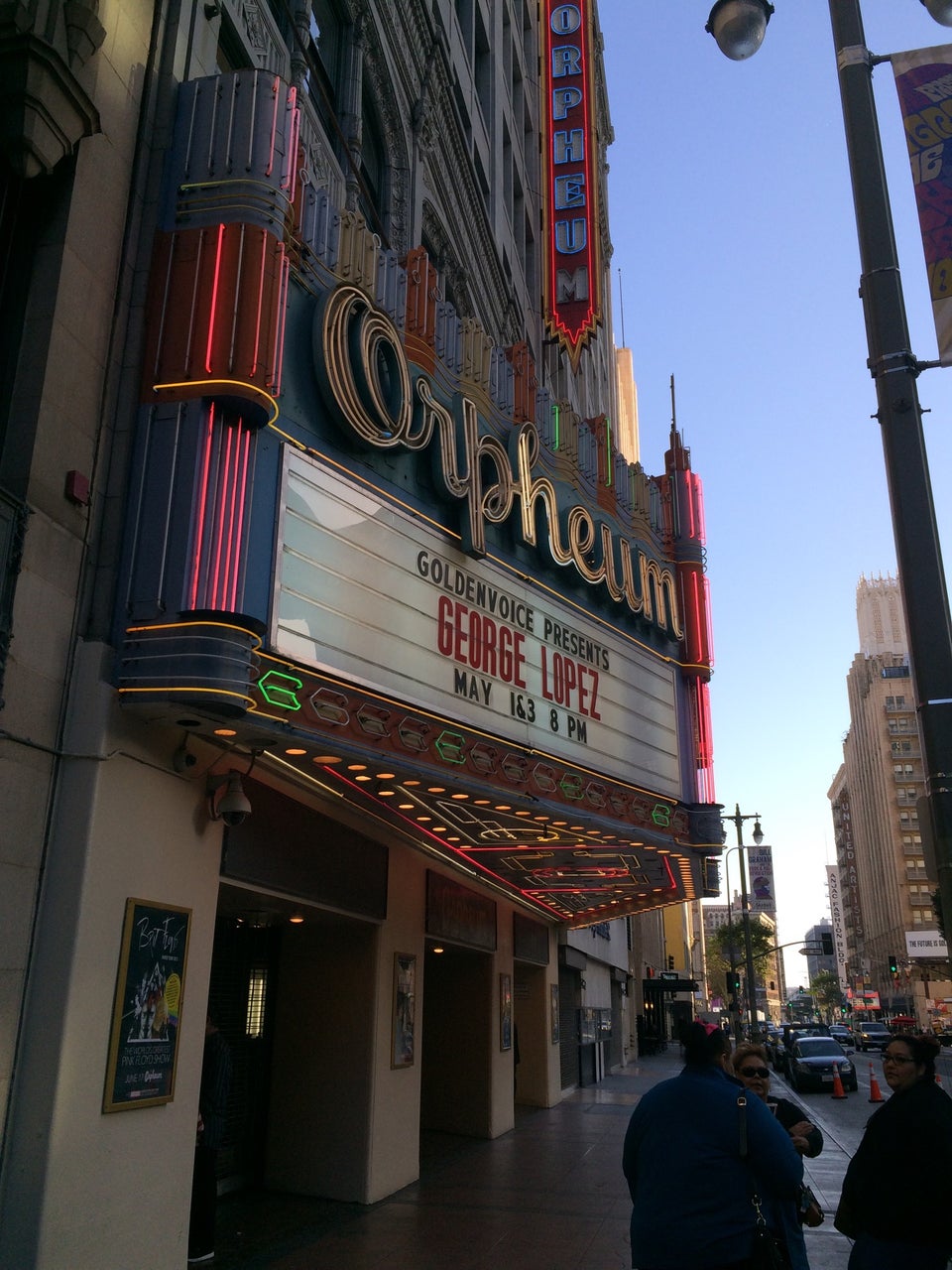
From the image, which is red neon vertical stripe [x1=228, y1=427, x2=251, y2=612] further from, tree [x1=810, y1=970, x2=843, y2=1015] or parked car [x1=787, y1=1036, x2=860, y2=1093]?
tree [x1=810, y1=970, x2=843, y2=1015]

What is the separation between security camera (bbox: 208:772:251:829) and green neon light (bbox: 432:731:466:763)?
203cm

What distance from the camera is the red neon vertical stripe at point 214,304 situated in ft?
26.3

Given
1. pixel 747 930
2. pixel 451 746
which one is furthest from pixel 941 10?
pixel 747 930

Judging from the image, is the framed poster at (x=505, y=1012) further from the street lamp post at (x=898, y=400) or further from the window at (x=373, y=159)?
the street lamp post at (x=898, y=400)

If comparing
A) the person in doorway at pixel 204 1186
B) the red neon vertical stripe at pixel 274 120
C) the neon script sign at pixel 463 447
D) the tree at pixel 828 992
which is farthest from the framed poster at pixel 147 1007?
the tree at pixel 828 992

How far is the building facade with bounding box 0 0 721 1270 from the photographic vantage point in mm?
7188

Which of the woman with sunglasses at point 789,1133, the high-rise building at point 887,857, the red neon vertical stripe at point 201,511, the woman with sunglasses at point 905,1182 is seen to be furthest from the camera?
the high-rise building at point 887,857

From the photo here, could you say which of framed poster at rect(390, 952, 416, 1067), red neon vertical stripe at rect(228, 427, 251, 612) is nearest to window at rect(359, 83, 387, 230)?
red neon vertical stripe at rect(228, 427, 251, 612)

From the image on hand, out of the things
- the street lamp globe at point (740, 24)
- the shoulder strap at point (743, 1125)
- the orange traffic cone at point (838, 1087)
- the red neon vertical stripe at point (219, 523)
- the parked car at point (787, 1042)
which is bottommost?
the orange traffic cone at point (838, 1087)

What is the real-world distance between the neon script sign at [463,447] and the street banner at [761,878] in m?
37.5

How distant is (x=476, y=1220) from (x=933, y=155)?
35.6 ft

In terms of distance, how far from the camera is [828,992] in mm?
160000

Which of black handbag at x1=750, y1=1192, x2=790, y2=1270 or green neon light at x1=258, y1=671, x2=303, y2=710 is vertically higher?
green neon light at x1=258, y1=671, x2=303, y2=710

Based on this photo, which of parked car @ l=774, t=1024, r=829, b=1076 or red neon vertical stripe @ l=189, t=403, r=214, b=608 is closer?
red neon vertical stripe @ l=189, t=403, r=214, b=608
